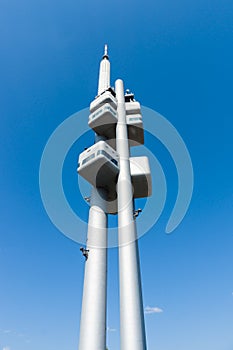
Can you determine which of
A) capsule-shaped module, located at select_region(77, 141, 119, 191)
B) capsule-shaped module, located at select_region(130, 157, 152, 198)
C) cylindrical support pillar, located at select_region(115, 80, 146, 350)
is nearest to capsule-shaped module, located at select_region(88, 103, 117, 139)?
cylindrical support pillar, located at select_region(115, 80, 146, 350)

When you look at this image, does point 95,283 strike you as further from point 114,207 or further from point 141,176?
point 141,176

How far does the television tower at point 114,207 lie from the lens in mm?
10031

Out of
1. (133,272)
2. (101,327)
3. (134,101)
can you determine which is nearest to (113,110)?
(134,101)

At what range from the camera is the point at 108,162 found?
1408 cm

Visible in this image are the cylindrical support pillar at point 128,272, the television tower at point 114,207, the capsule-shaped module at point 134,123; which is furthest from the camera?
the capsule-shaped module at point 134,123

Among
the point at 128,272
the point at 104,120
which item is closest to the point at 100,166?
the point at 104,120

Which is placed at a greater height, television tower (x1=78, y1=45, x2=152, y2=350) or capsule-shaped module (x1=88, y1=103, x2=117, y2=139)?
capsule-shaped module (x1=88, y1=103, x2=117, y2=139)

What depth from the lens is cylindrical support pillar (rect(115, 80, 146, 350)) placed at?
965cm

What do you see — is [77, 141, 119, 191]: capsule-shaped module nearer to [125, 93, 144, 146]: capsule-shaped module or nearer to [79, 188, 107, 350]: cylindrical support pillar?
[79, 188, 107, 350]: cylindrical support pillar

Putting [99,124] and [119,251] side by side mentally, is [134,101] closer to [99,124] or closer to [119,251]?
[99,124]

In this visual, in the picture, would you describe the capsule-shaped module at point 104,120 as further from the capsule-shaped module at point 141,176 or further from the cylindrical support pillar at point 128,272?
the capsule-shaped module at point 141,176

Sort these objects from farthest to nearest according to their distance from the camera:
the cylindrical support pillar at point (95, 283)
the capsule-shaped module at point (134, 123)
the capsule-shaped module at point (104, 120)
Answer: the capsule-shaped module at point (134, 123)
the capsule-shaped module at point (104, 120)
the cylindrical support pillar at point (95, 283)

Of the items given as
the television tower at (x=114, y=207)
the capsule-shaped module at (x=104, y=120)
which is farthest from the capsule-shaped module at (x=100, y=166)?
the capsule-shaped module at (x=104, y=120)

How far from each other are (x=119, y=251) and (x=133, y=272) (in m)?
1.35
